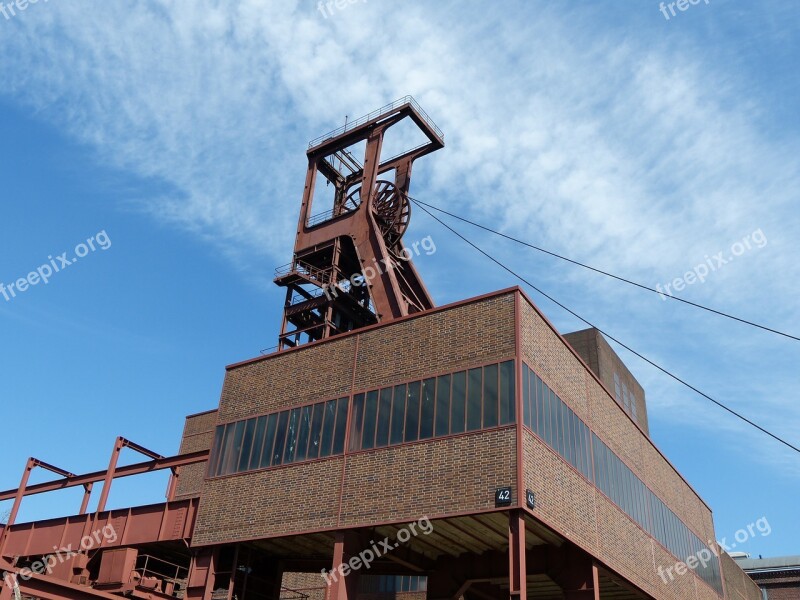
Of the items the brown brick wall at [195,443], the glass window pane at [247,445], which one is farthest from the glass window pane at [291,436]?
the brown brick wall at [195,443]

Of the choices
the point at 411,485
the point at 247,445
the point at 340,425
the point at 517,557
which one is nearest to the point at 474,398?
the point at 411,485

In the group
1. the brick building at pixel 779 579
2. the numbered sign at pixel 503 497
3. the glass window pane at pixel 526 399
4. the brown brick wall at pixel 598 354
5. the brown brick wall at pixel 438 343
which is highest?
the brown brick wall at pixel 598 354

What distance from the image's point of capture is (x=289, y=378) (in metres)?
23.5

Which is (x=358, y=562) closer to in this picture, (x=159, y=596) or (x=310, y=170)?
(x=159, y=596)

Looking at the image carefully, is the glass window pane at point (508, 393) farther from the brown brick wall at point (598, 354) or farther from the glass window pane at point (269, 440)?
the brown brick wall at point (598, 354)

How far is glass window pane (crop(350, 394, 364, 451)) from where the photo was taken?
2067 centimetres

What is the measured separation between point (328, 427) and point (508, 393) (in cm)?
545

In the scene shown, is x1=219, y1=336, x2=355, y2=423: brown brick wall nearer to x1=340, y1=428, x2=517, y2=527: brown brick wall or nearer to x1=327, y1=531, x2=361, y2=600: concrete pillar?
x1=340, y1=428, x2=517, y2=527: brown brick wall

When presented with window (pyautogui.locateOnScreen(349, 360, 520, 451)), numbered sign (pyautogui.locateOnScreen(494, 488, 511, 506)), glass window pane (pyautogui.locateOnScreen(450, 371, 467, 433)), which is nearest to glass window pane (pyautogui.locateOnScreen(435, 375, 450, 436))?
window (pyautogui.locateOnScreen(349, 360, 520, 451))

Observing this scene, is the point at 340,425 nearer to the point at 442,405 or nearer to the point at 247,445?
the point at 442,405

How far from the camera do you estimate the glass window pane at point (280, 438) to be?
2228cm

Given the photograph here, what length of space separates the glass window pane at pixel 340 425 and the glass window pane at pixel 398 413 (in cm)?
A: 157

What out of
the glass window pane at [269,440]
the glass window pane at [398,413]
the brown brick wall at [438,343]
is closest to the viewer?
the brown brick wall at [438,343]

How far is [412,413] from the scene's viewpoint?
2012 cm
